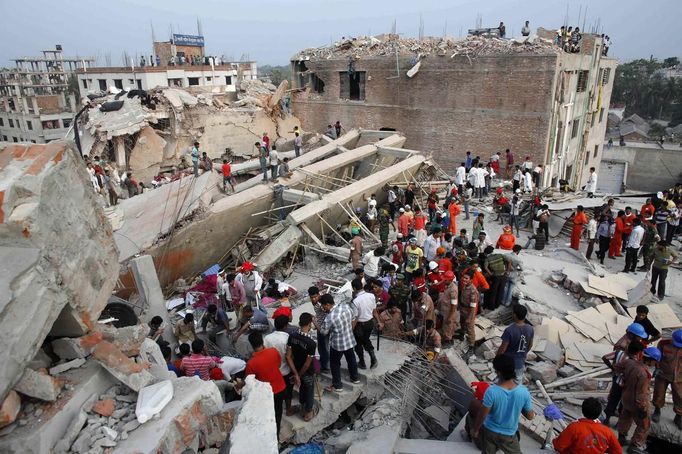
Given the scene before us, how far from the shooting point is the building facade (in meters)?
39.4

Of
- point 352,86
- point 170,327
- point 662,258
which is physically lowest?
point 170,327

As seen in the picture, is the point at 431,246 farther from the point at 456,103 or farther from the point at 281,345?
the point at 456,103

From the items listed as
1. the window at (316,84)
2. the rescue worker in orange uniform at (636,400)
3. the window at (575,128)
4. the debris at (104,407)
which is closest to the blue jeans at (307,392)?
the debris at (104,407)

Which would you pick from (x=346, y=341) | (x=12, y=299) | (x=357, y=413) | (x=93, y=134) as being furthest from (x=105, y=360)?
(x=93, y=134)

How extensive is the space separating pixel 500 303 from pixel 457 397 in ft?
8.04

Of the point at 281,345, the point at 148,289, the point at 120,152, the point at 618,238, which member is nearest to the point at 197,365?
the point at 281,345

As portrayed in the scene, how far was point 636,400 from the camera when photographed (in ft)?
14.8

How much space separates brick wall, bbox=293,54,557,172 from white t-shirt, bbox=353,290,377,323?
43.9ft

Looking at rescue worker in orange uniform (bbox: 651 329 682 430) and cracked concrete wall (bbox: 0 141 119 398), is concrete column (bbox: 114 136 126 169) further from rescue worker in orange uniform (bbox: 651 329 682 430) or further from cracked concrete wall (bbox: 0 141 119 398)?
rescue worker in orange uniform (bbox: 651 329 682 430)

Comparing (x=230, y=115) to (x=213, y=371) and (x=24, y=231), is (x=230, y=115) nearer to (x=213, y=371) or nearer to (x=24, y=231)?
(x=213, y=371)

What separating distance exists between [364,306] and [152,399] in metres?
2.68

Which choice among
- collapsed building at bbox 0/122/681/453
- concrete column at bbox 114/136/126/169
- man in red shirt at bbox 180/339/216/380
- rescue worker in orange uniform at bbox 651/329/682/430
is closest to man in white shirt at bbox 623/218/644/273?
collapsed building at bbox 0/122/681/453

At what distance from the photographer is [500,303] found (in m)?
7.59

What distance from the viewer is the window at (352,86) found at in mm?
20625
